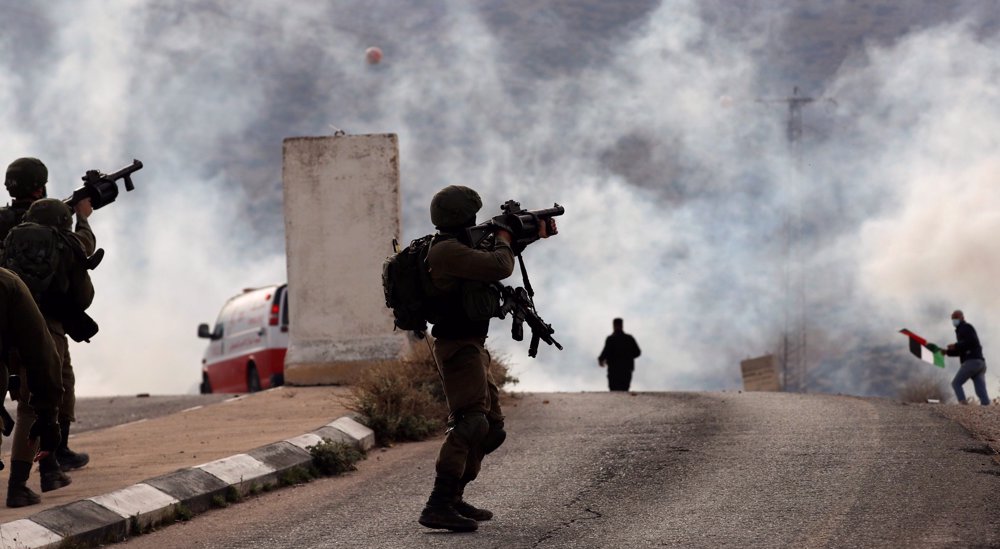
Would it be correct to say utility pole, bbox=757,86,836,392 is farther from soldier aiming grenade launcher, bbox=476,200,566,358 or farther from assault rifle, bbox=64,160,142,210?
soldier aiming grenade launcher, bbox=476,200,566,358

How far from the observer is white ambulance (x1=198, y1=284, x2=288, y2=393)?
843 inches

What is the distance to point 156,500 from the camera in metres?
8.69

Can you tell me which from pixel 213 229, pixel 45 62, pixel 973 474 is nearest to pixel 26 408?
pixel 973 474

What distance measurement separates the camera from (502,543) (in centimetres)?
736

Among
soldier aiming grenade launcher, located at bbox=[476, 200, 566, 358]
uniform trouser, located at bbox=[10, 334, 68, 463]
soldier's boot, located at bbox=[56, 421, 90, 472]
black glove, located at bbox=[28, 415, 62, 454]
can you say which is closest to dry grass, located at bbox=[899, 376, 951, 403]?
soldier's boot, located at bbox=[56, 421, 90, 472]

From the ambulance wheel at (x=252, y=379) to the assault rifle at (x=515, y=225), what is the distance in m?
14.0

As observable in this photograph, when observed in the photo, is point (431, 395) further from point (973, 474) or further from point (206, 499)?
point (973, 474)

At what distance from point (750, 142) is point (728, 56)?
68.0 ft

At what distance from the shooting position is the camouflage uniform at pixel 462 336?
26.0 feet

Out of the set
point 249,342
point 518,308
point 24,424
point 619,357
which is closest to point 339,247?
point 619,357

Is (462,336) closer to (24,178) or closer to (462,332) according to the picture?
(462,332)

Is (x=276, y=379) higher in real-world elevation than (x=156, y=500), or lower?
higher

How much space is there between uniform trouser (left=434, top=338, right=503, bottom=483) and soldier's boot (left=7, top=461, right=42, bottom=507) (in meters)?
2.36

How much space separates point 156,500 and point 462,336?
6.83 feet
